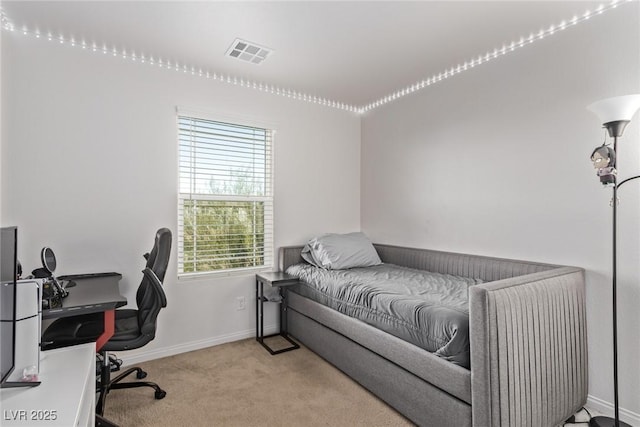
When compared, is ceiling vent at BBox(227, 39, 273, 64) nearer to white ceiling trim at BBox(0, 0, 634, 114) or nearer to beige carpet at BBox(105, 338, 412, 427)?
white ceiling trim at BBox(0, 0, 634, 114)

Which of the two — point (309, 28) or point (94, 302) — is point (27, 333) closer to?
point (94, 302)

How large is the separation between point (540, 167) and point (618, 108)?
62 centimetres

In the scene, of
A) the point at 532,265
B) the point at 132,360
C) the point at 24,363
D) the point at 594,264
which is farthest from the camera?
the point at 132,360

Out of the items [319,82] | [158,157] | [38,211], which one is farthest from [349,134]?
[38,211]

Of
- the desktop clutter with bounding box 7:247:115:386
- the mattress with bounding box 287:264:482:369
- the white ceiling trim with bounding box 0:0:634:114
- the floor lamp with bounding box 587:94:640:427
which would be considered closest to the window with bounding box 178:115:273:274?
the white ceiling trim with bounding box 0:0:634:114

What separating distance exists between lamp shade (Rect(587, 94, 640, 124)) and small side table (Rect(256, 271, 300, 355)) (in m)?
2.45

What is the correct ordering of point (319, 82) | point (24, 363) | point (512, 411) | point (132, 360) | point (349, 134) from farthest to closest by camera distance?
1. point (349, 134)
2. point (319, 82)
3. point (132, 360)
4. point (512, 411)
5. point (24, 363)

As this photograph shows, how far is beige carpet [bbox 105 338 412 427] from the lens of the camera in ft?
6.30

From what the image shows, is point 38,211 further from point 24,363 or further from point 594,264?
point 594,264

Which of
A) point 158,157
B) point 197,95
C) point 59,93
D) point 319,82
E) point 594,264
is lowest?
point 594,264

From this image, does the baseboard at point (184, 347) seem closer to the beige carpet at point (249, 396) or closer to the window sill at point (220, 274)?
the beige carpet at point (249, 396)

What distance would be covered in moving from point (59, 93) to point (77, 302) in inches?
65.2

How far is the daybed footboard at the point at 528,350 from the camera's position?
4.84 feet

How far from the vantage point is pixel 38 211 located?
7.62ft
